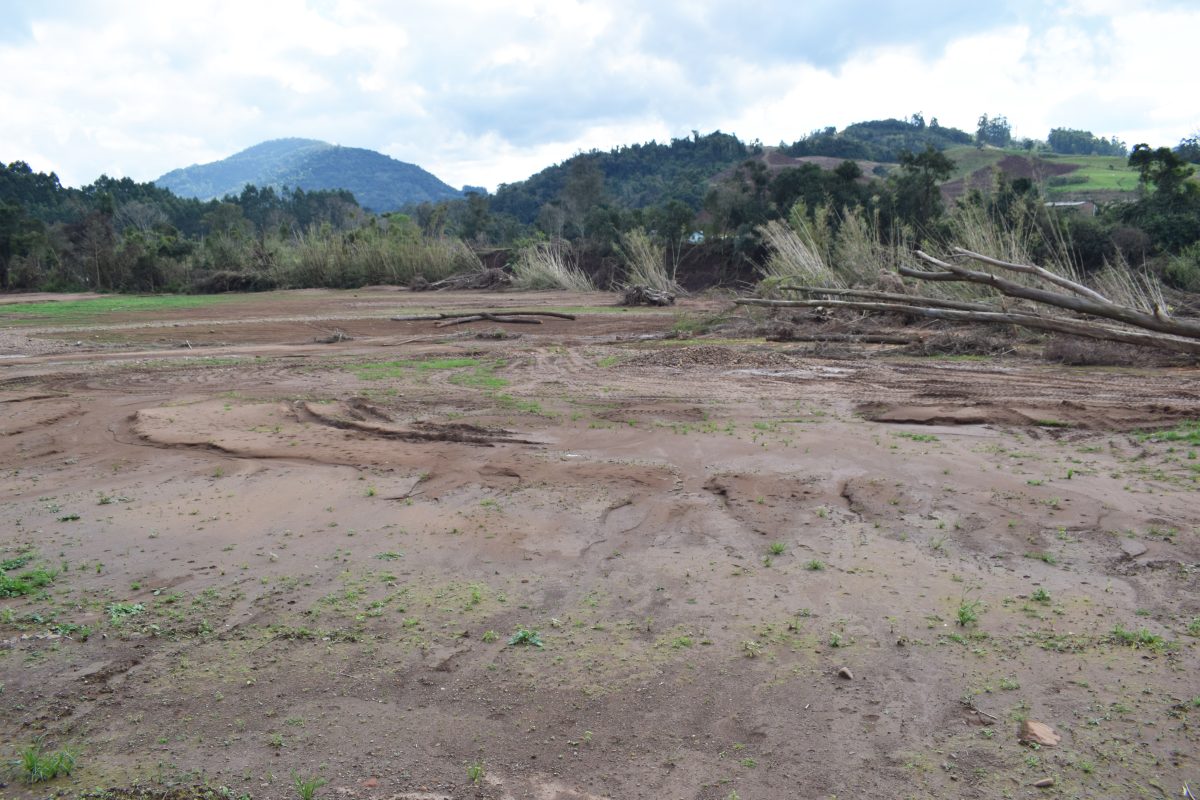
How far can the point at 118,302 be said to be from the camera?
2186 centimetres

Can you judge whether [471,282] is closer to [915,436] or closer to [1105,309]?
[915,436]

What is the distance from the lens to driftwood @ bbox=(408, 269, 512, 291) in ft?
87.4

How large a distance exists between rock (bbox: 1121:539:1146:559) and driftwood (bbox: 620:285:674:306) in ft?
51.4

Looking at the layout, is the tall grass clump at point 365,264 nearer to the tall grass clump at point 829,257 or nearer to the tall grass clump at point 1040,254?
the tall grass clump at point 829,257

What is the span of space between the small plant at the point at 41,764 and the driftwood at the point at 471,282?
24.4 metres

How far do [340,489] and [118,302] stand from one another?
20.2 meters

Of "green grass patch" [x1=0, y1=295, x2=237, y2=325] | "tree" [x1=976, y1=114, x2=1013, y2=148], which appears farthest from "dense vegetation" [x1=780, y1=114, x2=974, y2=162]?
"green grass patch" [x1=0, y1=295, x2=237, y2=325]

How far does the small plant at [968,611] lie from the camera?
11.0 feet

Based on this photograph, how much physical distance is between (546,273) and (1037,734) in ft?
79.2

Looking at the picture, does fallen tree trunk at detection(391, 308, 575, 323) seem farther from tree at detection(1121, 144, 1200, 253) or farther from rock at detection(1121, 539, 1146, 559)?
rock at detection(1121, 539, 1146, 559)

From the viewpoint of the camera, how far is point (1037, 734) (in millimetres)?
2637

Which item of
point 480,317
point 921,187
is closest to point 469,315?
point 480,317

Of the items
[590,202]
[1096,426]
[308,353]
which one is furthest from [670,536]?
[590,202]

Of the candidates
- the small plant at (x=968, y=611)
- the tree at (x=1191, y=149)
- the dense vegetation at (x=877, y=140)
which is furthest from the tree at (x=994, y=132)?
the small plant at (x=968, y=611)
